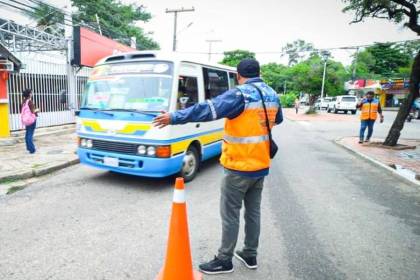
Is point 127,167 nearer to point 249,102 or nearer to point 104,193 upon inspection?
point 104,193

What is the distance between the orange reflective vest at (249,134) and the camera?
280 cm

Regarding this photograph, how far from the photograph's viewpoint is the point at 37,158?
7543mm

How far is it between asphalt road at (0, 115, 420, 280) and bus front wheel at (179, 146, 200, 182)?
Result: 0.20 meters

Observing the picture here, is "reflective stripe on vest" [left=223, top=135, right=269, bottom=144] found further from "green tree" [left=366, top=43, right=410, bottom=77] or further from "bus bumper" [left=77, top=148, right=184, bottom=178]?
"green tree" [left=366, top=43, right=410, bottom=77]

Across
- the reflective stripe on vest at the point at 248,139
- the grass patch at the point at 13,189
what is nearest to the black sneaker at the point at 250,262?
the reflective stripe on vest at the point at 248,139

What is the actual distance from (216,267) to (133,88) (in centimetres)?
349

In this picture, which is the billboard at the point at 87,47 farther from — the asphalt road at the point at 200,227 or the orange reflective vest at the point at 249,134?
the orange reflective vest at the point at 249,134

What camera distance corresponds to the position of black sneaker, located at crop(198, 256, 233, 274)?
3004mm

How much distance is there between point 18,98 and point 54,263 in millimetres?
10657

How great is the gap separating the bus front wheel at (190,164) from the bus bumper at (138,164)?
0.25m

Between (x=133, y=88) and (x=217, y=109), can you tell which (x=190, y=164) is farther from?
(x=217, y=109)

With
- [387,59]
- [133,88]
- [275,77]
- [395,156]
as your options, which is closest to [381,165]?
[395,156]

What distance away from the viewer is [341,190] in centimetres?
597

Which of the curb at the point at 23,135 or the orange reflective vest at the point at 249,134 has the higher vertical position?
the orange reflective vest at the point at 249,134
